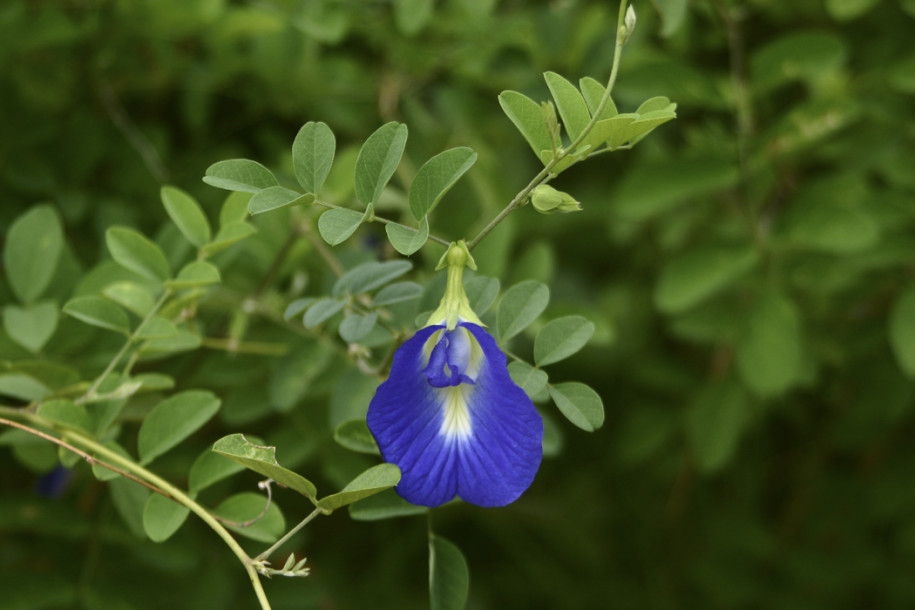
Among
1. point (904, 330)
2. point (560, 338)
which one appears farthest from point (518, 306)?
point (904, 330)

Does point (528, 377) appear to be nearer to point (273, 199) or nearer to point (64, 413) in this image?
point (273, 199)

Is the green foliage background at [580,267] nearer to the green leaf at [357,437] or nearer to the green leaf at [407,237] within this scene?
the green leaf at [357,437]

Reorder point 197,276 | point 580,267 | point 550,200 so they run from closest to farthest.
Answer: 1. point 550,200
2. point 197,276
3. point 580,267

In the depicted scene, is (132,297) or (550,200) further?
(132,297)

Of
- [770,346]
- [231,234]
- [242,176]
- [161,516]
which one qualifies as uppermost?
[242,176]

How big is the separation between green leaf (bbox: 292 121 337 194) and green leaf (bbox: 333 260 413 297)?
0.11 m

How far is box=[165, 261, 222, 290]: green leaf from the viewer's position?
0.93m

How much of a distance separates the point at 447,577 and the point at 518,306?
0.29 m

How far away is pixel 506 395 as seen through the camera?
749mm

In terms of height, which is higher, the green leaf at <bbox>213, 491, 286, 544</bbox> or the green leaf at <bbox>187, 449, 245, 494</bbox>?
the green leaf at <bbox>187, 449, 245, 494</bbox>

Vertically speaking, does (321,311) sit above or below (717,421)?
above

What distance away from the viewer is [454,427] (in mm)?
790

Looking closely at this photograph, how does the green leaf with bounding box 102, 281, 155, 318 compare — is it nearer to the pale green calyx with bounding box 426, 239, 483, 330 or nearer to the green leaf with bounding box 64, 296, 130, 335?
the green leaf with bounding box 64, 296, 130, 335

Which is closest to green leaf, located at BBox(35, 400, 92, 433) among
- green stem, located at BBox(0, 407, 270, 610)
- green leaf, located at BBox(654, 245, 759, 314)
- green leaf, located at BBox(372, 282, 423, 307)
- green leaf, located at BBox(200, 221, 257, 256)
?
green stem, located at BBox(0, 407, 270, 610)
